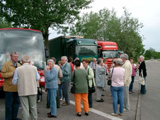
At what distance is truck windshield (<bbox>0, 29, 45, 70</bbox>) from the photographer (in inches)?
360

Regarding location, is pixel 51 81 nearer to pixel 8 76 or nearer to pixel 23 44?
pixel 8 76

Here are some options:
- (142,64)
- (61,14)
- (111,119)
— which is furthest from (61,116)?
(61,14)

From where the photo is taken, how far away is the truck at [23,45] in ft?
30.0

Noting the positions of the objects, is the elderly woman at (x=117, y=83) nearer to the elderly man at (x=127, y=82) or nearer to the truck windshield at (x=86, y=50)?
the elderly man at (x=127, y=82)

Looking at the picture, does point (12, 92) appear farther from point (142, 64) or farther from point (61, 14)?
point (61, 14)

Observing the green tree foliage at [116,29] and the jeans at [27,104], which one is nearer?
the jeans at [27,104]

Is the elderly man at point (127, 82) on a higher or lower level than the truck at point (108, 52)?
lower

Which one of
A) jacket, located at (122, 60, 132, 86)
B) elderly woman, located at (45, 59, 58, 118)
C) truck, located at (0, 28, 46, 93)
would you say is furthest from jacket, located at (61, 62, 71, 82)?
jacket, located at (122, 60, 132, 86)

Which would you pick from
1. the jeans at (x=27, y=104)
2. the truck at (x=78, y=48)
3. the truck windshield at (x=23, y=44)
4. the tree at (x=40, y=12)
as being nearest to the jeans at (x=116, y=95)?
the jeans at (x=27, y=104)

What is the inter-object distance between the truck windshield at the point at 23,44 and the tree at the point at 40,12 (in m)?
8.99

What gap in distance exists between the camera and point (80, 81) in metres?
6.26

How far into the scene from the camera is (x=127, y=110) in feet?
23.1

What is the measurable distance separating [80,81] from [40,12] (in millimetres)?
14509

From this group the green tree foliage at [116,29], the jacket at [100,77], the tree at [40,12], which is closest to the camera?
the jacket at [100,77]
